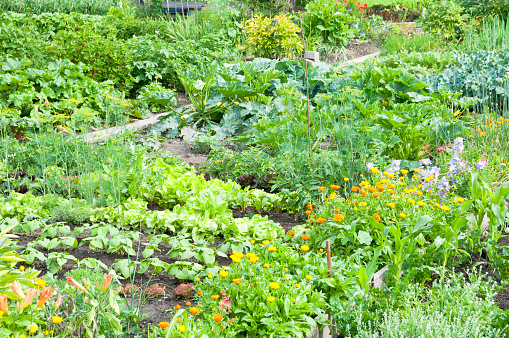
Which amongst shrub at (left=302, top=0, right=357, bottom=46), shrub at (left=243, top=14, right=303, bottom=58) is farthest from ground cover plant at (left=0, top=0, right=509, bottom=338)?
shrub at (left=302, top=0, right=357, bottom=46)

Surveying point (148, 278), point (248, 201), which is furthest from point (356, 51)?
→ point (148, 278)

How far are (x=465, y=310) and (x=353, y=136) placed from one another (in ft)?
7.09

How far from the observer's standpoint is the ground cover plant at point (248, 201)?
8.20 ft

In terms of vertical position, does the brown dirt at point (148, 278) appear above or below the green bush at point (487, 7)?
below

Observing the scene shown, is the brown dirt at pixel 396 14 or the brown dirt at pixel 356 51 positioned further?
the brown dirt at pixel 396 14

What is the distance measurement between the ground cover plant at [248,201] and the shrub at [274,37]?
1110mm

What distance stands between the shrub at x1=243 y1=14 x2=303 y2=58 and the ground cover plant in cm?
111

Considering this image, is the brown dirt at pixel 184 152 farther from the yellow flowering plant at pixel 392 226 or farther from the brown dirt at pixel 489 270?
the brown dirt at pixel 489 270

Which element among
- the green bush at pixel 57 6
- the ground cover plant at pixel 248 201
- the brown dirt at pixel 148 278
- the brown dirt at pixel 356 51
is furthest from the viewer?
the green bush at pixel 57 6

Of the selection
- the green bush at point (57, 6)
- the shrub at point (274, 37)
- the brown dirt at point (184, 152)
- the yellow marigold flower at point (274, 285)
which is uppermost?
the green bush at point (57, 6)

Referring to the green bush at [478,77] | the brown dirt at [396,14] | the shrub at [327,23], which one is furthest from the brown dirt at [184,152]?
the brown dirt at [396,14]

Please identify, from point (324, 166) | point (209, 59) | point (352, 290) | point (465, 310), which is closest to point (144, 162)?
point (324, 166)

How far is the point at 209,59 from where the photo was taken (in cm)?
887

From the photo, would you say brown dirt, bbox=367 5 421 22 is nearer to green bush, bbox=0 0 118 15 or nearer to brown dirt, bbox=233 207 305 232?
green bush, bbox=0 0 118 15
